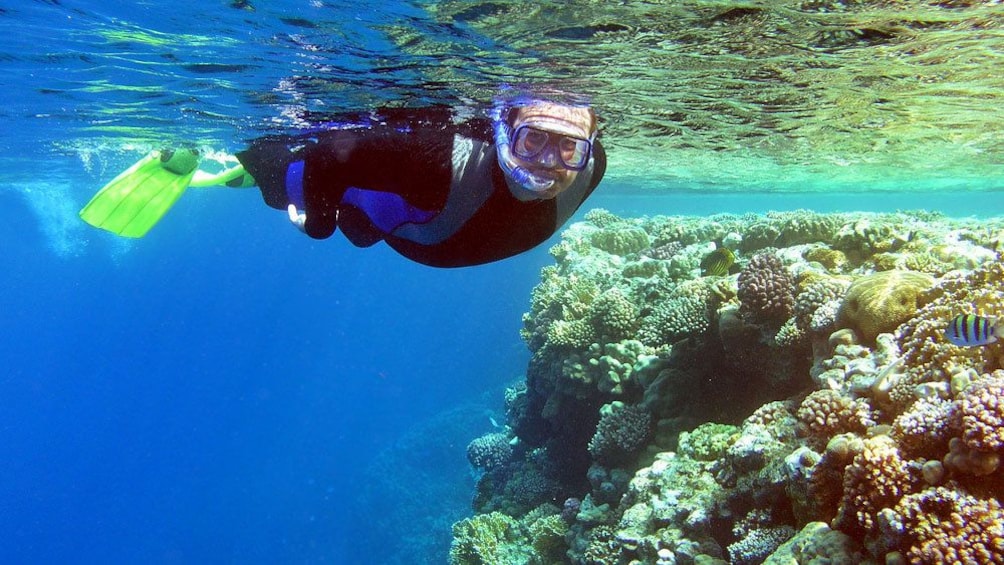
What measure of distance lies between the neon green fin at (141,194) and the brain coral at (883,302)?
7957 millimetres

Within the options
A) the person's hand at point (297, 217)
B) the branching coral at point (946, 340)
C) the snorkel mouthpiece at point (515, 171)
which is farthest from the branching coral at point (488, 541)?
the snorkel mouthpiece at point (515, 171)

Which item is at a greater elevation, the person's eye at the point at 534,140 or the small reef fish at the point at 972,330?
the person's eye at the point at 534,140


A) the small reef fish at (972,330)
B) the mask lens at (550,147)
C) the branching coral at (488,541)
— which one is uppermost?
the mask lens at (550,147)

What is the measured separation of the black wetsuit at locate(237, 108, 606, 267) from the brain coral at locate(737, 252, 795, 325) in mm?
4218

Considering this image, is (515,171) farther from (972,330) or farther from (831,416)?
(831,416)

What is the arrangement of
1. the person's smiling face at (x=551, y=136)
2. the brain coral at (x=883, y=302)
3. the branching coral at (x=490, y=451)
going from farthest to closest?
1. the branching coral at (x=490, y=451)
2. the brain coral at (x=883, y=302)
3. the person's smiling face at (x=551, y=136)

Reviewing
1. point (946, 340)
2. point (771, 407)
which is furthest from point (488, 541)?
point (946, 340)

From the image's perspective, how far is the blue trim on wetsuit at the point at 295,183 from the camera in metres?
4.16

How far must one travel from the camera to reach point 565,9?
632 cm

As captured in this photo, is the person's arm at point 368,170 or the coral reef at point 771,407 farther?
the coral reef at point 771,407

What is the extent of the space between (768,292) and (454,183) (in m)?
5.40

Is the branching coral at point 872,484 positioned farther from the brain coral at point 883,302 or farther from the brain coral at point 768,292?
the brain coral at point 768,292

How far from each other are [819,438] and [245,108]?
12.0 m

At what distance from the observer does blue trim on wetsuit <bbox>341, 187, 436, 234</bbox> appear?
141 inches
